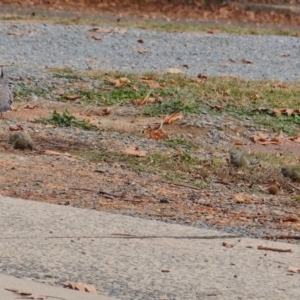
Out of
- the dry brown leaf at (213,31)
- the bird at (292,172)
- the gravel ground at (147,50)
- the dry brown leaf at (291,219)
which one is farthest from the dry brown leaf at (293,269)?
the dry brown leaf at (213,31)

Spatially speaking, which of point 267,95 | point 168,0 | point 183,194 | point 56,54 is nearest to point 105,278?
point 183,194

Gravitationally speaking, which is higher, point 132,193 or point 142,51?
point 132,193

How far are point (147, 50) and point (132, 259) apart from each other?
10.0 m

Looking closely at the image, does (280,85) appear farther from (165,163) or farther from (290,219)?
(290,219)

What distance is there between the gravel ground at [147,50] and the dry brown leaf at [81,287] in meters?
7.50

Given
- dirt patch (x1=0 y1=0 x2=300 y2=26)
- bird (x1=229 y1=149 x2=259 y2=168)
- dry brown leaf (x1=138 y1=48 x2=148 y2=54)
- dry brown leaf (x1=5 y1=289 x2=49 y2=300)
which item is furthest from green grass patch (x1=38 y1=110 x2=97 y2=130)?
dirt patch (x1=0 y1=0 x2=300 y2=26)

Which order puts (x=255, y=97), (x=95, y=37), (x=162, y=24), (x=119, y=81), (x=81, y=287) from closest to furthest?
(x=81, y=287) → (x=255, y=97) → (x=119, y=81) → (x=95, y=37) → (x=162, y=24)

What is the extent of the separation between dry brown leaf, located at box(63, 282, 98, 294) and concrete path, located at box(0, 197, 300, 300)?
0.05 metres

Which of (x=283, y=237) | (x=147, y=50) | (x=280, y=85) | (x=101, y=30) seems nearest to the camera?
(x=283, y=237)

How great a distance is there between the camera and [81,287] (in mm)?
5332

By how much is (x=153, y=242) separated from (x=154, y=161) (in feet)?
8.93

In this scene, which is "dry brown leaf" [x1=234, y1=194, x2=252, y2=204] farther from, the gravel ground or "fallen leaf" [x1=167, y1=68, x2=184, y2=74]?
"fallen leaf" [x1=167, y1=68, x2=184, y2=74]

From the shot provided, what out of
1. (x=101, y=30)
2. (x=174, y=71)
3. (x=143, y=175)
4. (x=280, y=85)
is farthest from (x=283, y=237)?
(x=101, y=30)

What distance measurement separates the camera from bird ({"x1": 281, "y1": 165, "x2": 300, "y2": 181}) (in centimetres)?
848
